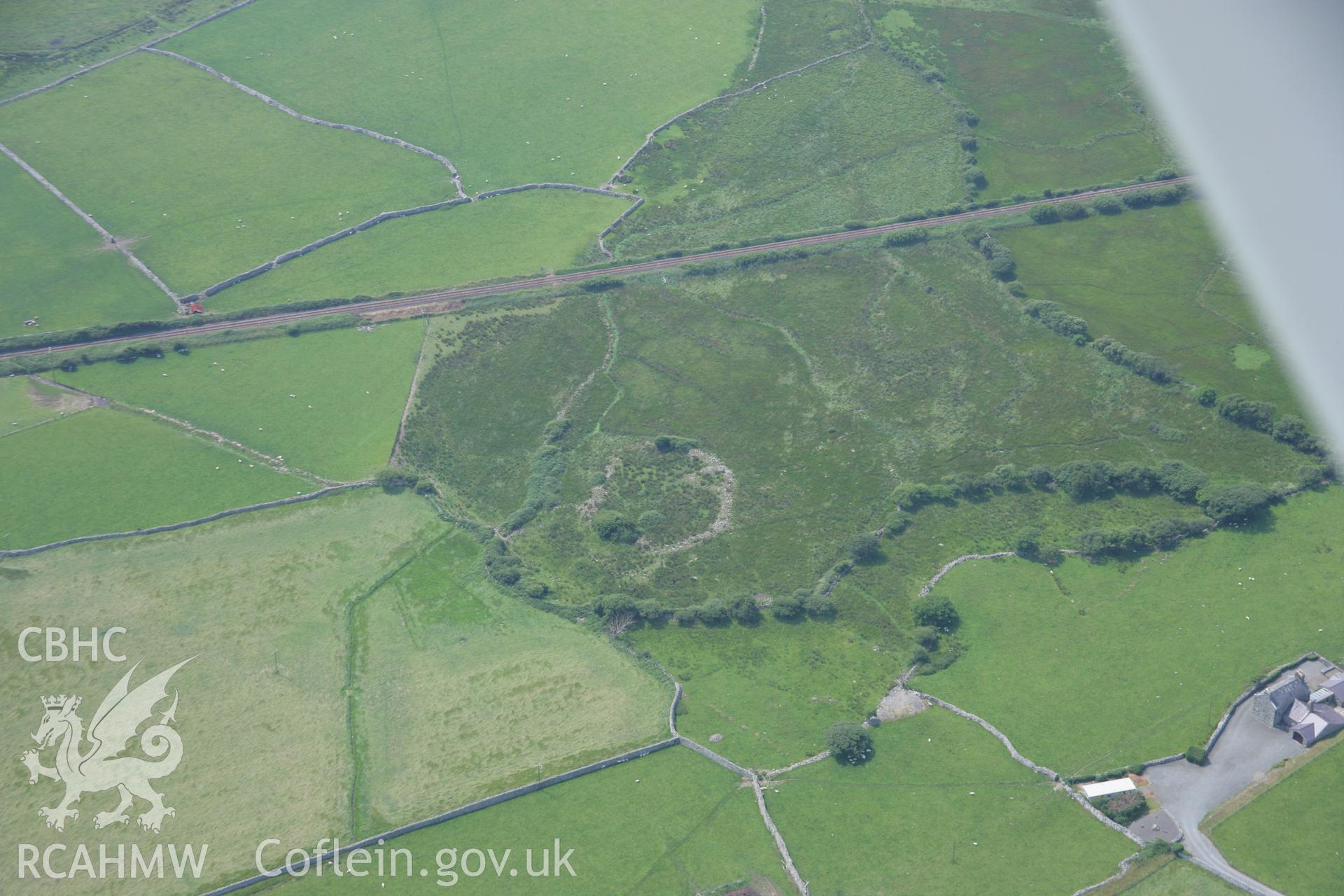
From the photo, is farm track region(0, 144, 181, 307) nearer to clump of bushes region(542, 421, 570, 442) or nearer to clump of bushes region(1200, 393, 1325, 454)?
clump of bushes region(542, 421, 570, 442)

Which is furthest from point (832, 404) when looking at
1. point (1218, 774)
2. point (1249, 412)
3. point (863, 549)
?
point (1218, 774)

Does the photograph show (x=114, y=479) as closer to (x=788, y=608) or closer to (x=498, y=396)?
(x=498, y=396)

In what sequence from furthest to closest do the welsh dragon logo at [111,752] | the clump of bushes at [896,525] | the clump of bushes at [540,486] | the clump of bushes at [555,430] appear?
the clump of bushes at [555,430], the clump of bushes at [540,486], the clump of bushes at [896,525], the welsh dragon logo at [111,752]

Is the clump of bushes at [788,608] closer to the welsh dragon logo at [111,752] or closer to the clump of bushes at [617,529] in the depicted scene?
the clump of bushes at [617,529]

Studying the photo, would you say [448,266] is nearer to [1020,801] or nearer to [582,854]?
[582,854]

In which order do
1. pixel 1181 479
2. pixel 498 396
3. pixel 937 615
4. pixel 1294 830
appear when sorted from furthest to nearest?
pixel 498 396, pixel 1181 479, pixel 937 615, pixel 1294 830

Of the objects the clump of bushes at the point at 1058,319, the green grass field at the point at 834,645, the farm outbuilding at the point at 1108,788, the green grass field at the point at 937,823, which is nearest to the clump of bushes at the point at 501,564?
the green grass field at the point at 834,645
